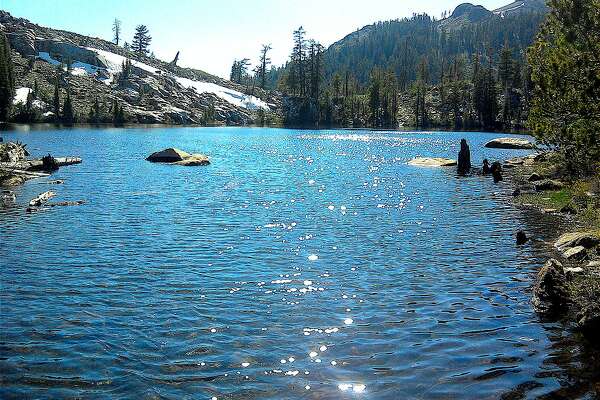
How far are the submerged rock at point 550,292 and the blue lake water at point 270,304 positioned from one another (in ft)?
1.48

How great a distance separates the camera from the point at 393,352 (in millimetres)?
11734

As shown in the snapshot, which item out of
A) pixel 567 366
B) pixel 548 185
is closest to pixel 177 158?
pixel 548 185

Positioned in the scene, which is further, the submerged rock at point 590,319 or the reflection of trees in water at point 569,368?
the submerged rock at point 590,319

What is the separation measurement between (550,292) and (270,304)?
8137 mm

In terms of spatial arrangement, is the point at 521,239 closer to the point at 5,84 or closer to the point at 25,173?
the point at 25,173

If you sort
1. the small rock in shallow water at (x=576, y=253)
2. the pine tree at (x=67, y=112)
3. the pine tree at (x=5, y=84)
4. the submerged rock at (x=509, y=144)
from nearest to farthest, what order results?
the small rock in shallow water at (x=576, y=253), the submerged rock at (x=509, y=144), the pine tree at (x=5, y=84), the pine tree at (x=67, y=112)

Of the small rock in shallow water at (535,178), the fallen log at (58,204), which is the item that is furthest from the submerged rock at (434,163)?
the fallen log at (58,204)

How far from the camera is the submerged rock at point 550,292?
1427 centimetres

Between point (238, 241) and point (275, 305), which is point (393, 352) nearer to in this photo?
point (275, 305)

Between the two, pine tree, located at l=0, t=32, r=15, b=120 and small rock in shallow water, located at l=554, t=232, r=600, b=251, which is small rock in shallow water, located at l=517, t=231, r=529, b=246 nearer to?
small rock in shallow water, located at l=554, t=232, r=600, b=251

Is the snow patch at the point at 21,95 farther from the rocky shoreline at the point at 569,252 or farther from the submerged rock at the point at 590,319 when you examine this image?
the submerged rock at the point at 590,319

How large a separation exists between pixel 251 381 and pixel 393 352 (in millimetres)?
3486

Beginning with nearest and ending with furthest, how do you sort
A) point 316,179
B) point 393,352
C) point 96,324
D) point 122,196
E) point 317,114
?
point 393,352 → point 96,324 → point 122,196 → point 316,179 → point 317,114

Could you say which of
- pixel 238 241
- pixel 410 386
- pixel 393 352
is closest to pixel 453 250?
pixel 238 241
